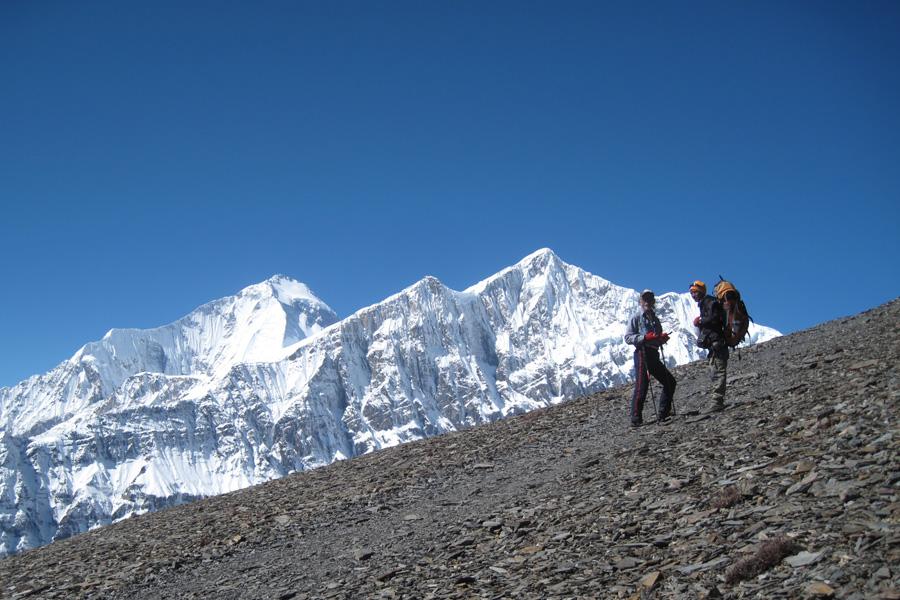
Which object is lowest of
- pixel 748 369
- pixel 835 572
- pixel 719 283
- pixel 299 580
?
pixel 835 572

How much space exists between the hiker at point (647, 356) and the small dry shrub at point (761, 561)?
9.59m

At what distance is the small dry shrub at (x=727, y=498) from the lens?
957cm

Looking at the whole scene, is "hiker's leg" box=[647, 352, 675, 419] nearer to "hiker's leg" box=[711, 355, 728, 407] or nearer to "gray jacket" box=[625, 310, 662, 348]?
"gray jacket" box=[625, 310, 662, 348]

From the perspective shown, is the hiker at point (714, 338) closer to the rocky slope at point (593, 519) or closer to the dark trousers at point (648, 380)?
the rocky slope at point (593, 519)

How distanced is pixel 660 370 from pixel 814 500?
8.72m

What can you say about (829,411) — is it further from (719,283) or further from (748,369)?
(748,369)

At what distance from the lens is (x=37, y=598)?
14.2 metres

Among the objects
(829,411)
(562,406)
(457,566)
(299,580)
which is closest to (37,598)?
(299,580)

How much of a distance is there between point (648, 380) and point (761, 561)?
405 inches

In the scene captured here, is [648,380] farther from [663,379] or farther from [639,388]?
[663,379]

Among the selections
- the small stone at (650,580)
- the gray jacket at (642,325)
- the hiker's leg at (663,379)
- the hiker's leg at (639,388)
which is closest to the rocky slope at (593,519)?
the small stone at (650,580)

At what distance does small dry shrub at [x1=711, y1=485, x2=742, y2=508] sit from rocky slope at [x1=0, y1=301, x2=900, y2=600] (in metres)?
0.03

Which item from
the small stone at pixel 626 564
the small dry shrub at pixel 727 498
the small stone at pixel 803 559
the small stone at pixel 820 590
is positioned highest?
the small dry shrub at pixel 727 498

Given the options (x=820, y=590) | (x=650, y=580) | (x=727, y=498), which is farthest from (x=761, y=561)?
(x=727, y=498)
